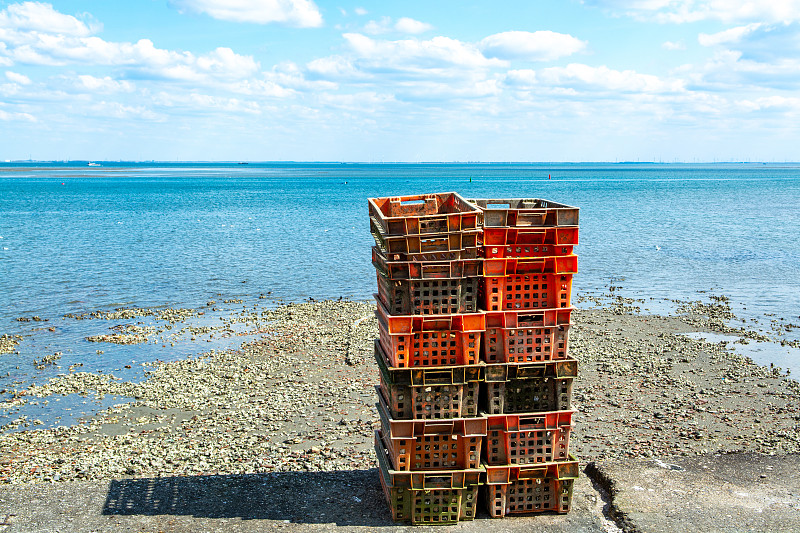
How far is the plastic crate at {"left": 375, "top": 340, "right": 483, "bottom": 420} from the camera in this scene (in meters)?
10.8

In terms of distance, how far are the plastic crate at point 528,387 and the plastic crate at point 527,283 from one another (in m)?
0.91

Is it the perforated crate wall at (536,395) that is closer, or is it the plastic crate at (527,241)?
the plastic crate at (527,241)

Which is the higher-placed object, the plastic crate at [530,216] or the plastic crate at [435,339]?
the plastic crate at [530,216]

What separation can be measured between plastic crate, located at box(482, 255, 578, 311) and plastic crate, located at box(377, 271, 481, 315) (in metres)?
0.26

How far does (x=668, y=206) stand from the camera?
97.6 m

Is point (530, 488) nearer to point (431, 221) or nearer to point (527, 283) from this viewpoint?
point (527, 283)

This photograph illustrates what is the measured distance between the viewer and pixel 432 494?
10.9 meters

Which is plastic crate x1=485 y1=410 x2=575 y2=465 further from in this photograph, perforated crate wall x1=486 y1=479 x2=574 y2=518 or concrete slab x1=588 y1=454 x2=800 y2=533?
concrete slab x1=588 y1=454 x2=800 y2=533

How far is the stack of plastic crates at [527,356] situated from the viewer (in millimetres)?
11000

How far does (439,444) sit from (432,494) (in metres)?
0.74

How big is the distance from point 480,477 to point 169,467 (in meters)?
6.47

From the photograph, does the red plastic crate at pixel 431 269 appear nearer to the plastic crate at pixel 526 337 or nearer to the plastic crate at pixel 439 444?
the plastic crate at pixel 526 337

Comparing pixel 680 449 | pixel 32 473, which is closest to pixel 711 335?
pixel 680 449

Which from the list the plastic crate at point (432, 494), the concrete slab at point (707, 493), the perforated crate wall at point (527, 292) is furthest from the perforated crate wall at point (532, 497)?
the perforated crate wall at point (527, 292)
